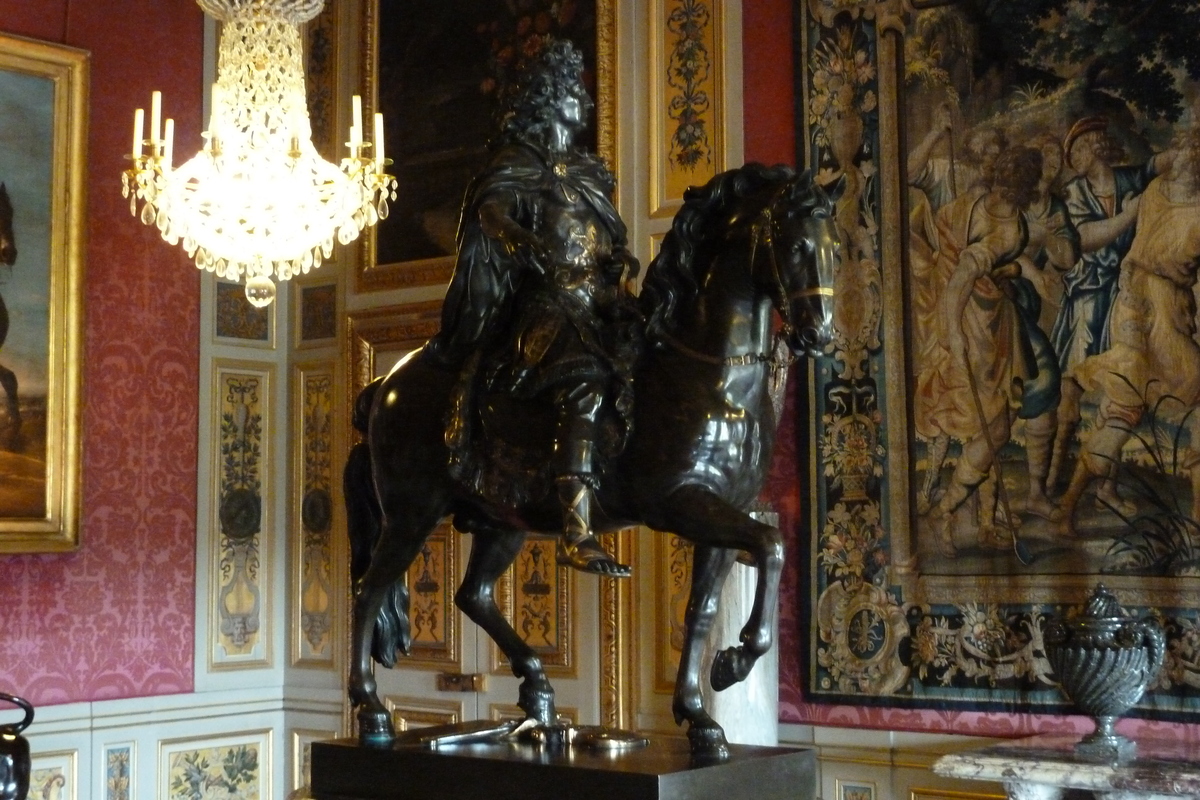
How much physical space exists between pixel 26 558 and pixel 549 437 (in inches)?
171

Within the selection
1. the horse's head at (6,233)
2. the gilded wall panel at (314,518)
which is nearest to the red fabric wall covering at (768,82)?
the gilded wall panel at (314,518)

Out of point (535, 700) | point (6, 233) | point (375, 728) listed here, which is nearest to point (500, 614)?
point (535, 700)

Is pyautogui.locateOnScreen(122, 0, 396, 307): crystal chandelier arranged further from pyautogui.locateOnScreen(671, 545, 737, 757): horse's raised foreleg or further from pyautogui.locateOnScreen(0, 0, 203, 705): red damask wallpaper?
pyautogui.locateOnScreen(671, 545, 737, 757): horse's raised foreleg

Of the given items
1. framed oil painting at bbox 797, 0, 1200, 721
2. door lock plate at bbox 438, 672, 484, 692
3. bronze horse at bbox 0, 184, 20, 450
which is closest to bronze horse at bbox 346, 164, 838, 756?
framed oil painting at bbox 797, 0, 1200, 721

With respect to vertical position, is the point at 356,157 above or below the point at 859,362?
above

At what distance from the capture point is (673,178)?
7102mm

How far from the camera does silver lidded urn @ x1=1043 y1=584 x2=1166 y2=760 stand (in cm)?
520

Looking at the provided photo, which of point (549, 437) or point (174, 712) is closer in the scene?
point (549, 437)

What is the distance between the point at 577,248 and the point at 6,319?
429cm

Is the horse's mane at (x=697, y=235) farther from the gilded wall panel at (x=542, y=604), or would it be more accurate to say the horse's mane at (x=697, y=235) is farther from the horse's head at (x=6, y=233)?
the horse's head at (x=6, y=233)

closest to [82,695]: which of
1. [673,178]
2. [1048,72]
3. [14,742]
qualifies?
[14,742]

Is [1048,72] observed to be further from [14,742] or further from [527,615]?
[14,742]

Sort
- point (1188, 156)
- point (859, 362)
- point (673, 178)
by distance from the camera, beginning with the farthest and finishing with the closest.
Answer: point (673, 178), point (859, 362), point (1188, 156)

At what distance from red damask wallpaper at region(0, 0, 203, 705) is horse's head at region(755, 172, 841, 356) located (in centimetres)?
497
